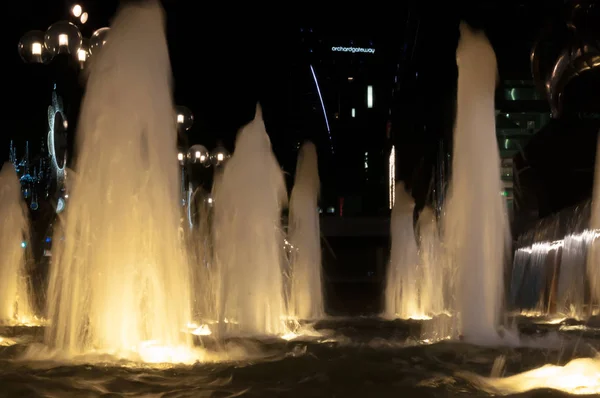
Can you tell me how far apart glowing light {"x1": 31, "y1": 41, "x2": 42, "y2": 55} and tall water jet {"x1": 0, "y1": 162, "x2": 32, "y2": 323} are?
16.3 ft

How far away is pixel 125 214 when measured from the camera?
988 centimetres

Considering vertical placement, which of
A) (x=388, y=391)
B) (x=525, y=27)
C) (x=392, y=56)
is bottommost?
(x=388, y=391)

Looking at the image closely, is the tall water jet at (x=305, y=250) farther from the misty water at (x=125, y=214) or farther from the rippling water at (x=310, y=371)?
the misty water at (x=125, y=214)

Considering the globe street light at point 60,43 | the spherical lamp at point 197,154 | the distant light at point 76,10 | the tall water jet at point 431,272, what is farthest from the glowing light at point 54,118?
the tall water jet at point 431,272

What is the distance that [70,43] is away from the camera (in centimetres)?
1249

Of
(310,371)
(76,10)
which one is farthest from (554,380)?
(76,10)

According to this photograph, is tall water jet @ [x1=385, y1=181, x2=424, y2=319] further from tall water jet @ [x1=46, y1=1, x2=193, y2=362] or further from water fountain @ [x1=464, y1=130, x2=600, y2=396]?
water fountain @ [x1=464, y1=130, x2=600, y2=396]

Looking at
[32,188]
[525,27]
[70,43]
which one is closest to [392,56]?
[525,27]

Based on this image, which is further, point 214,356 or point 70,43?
point 70,43

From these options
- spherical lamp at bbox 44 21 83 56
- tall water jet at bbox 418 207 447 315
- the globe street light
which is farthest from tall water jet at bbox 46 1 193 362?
tall water jet at bbox 418 207 447 315

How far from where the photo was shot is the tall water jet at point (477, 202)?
11.7 meters

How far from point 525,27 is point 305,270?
34670 mm

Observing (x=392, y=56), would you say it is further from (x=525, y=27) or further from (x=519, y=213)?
(x=519, y=213)

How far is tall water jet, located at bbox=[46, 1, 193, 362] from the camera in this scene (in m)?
9.63
